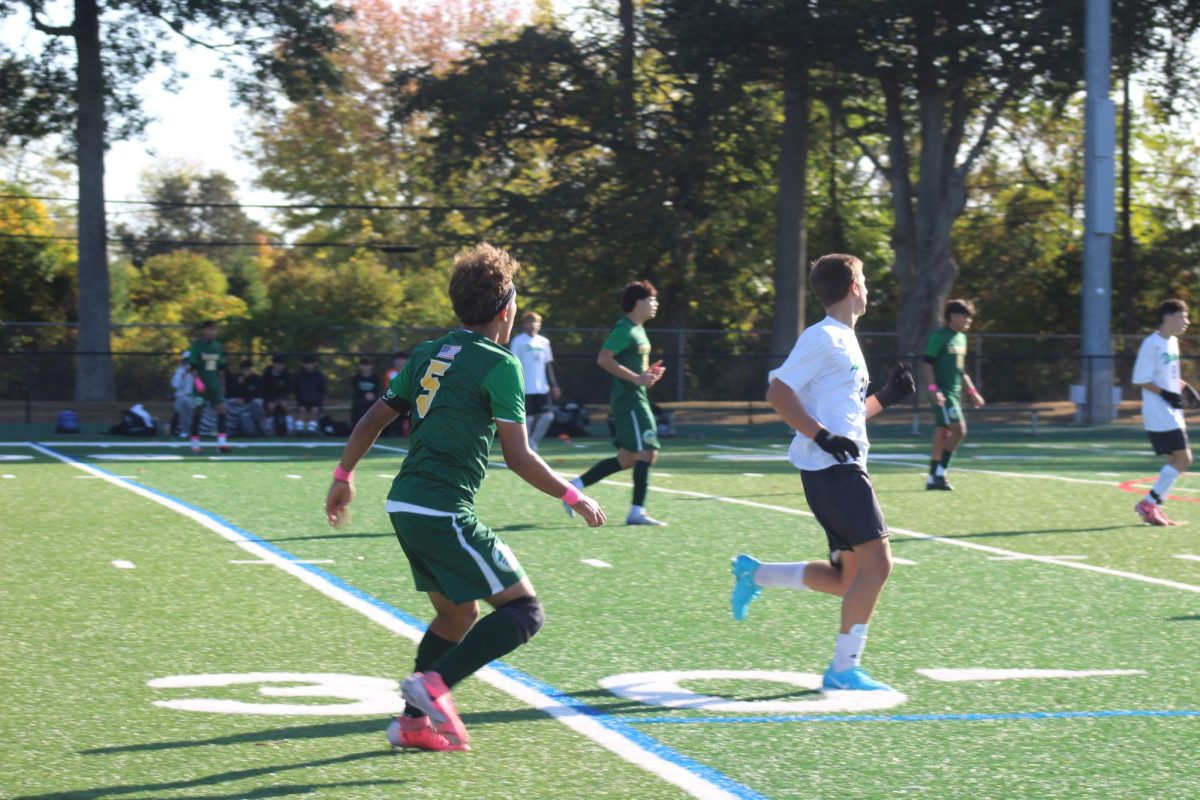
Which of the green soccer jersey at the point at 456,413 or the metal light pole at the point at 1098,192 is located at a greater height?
the metal light pole at the point at 1098,192

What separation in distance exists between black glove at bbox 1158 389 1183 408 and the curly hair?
9263 millimetres

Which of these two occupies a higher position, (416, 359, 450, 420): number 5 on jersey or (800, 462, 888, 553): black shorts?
(416, 359, 450, 420): number 5 on jersey

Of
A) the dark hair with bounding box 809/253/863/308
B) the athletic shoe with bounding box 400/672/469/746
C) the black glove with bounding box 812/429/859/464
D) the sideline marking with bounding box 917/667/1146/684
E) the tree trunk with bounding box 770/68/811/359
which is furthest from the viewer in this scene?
the tree trunk with bounding box 770/68/811/359

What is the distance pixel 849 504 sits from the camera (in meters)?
6.40

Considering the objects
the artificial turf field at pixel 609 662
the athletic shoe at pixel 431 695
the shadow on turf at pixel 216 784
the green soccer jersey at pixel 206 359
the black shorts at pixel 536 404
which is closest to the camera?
the shadow on turf at pixel 216 784

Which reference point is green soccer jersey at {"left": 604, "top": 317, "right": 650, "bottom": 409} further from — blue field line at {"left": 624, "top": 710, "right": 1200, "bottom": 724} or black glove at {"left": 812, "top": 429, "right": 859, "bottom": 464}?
blue field line at {"left": 624, "top": 710, "right": 1200, "bottom": 724}

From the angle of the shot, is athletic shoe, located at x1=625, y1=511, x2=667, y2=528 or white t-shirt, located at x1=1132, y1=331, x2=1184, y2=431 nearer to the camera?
athletic shoe, located at x1=625, y1=511, x2=667, y2=528

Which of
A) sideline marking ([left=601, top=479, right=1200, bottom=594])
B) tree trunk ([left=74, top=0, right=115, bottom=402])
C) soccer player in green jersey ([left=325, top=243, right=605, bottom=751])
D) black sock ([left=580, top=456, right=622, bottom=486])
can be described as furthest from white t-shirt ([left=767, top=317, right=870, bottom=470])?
tree trunk ([left=74, top=0, right=115, bottom=402])

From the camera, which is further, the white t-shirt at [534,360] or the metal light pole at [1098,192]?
the metal light pole at [1098,192]

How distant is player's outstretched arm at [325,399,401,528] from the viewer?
5434 mm

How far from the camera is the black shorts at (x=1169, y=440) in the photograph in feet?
43.3

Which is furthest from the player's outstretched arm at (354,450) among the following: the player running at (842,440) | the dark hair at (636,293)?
the dark hair at (636,293)

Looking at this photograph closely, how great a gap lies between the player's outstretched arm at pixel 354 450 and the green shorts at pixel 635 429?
742 cm

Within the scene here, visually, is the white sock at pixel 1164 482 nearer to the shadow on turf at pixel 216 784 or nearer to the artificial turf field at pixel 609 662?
the artificial turf field at pixel 609 662
